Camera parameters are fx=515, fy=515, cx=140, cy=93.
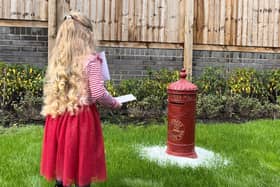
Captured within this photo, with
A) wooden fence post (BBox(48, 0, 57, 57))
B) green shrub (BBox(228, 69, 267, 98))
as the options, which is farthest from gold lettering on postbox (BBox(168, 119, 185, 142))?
wooden fence post (BBox(48, 0, 57, 57))

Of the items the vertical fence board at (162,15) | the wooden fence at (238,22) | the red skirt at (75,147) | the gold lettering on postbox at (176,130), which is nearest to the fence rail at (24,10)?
the vertical fence board at (162,15)

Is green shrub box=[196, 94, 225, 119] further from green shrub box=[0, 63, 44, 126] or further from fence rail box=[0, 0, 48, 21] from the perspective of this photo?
fence rail box=[0, 0, 48, 21]

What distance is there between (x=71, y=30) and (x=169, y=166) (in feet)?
7.80

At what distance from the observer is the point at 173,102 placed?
6418 millimetres

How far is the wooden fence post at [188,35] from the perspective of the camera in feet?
32.2

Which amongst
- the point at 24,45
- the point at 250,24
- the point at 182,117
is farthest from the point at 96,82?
the point at 250,24

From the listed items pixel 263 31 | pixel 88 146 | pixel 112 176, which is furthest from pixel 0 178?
pixel 263 31

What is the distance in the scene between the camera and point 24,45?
9492 mm

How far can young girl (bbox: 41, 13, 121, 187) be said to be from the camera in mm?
4301

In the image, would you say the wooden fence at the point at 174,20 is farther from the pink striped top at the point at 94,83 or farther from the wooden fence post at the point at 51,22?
A: the pink striped top at the point at 94,83

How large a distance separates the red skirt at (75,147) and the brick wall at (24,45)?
208 inches

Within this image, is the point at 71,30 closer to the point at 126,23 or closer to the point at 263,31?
the point at 126,23

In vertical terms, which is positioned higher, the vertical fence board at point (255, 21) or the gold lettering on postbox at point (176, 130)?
the vertical fence board at point (255, 21)

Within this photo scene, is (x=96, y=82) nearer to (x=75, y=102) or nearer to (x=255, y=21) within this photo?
(x=75, y=102)
